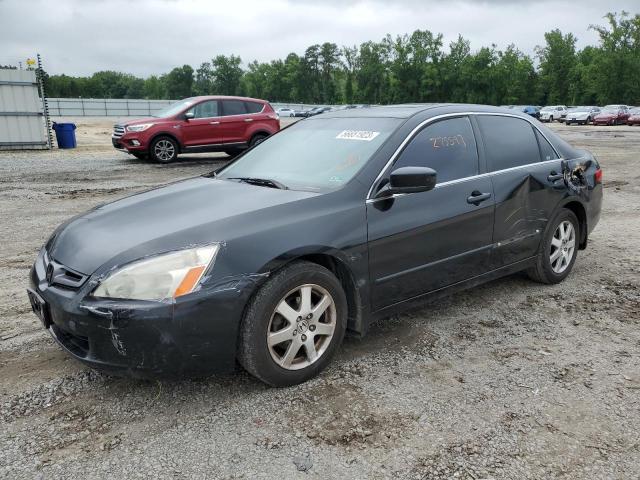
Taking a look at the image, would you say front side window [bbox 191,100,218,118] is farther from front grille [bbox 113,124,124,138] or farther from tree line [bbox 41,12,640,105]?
tree line [bbox 41,12,640,105]

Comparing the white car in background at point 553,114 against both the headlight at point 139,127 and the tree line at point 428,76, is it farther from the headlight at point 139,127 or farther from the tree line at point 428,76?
the headlight at point 139,127

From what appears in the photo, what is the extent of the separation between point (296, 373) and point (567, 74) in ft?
295

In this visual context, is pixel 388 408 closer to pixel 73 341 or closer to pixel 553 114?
pixel 73 341

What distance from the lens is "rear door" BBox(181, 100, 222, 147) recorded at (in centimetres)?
1490

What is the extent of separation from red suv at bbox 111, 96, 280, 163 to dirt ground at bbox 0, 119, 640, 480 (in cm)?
1065

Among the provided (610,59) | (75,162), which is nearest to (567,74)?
(610,59)

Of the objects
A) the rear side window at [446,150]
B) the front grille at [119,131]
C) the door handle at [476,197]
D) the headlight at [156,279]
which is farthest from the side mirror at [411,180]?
the front grille at [119,131]

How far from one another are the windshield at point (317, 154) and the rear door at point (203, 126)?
11.0 meters

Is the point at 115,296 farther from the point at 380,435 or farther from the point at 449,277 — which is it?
the point at 449,277

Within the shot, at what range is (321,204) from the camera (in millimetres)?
3256

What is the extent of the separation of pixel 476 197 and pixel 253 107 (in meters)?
12.7

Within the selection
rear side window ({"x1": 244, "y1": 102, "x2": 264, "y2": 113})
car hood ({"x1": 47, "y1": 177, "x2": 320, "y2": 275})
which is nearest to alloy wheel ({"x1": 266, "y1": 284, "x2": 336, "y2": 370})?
car hood ({"x1": 47, "y1": 177, "x2": 320, "y2": 275})

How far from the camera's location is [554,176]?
15.4 ft

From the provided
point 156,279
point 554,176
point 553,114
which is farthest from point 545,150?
point 553,114
